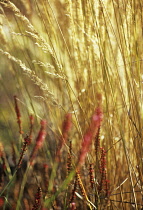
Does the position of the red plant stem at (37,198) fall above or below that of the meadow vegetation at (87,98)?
below

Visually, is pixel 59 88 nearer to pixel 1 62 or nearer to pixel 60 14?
pixel 60 14

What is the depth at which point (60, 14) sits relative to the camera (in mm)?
1268

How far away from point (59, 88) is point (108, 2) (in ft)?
1.29

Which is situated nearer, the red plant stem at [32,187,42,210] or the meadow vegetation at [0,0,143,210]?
the red plant stem at [32,187,42,210]

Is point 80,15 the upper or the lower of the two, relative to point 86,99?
upper

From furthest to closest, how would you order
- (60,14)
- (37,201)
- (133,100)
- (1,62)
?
(1,62)
(60,14)
(133,100)
(37,201)

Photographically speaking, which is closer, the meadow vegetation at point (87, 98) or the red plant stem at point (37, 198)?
the red plant stem at point (37, 198)

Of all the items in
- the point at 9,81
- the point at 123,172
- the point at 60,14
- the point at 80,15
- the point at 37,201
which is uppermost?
the point at 9,81

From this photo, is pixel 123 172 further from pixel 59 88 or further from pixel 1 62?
pixel 1 62

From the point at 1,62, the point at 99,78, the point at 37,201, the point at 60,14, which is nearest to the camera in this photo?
the point at 37,201

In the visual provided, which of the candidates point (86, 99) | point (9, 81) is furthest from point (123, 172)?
point (9, 81)

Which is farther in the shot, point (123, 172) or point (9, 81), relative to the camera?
point (9, 81)

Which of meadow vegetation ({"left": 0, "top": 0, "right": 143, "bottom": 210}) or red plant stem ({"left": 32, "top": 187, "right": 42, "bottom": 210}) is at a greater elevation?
meadow vegetation ({"left": 0, "top": 0, "right": 143, "bottom": 210})

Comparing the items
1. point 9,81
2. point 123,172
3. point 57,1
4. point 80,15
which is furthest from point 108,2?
point 9,81
